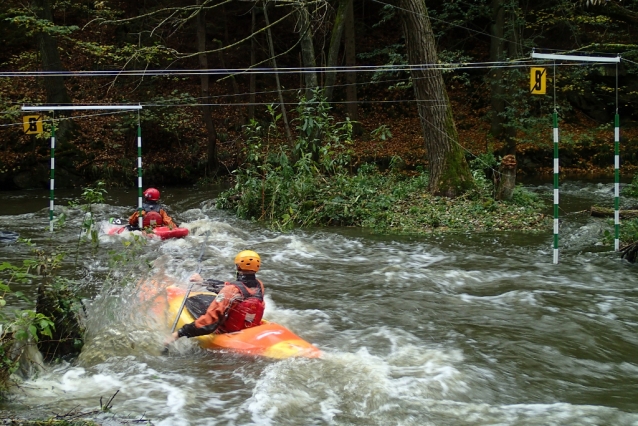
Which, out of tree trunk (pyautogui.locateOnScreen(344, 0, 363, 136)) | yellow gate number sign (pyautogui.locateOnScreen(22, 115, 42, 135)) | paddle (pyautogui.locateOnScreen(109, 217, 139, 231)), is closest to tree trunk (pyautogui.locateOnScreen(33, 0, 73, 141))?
yellow gate number sign (pyautogui.locateOnScreen(22, 115, 42, 135))

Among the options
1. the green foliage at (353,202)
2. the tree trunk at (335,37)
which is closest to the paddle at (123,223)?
the green foliage at (353,202)

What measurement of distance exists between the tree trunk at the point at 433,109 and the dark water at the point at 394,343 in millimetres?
2563

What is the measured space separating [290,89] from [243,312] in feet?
46.5

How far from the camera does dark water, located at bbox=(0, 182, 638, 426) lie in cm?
461

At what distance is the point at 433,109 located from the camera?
12.7 meters

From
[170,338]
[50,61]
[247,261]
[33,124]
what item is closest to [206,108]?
[50,61]

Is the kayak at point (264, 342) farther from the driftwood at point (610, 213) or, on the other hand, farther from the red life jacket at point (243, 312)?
the driftwood at point (610, 213)

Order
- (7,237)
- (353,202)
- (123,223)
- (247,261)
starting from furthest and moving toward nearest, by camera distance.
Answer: (353,202) < (123,223) < (7,237) < (247,261)

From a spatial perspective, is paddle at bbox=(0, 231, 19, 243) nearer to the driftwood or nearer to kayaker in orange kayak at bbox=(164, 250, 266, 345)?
kayaker in orange kayak at bbox=(164, 250, 266, 345)

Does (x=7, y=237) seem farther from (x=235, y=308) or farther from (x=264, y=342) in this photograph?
(x=264, y=342)

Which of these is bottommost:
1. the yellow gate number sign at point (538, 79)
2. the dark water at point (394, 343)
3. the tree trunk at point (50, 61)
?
the dark water at point (394, 343)

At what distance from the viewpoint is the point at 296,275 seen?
880cm

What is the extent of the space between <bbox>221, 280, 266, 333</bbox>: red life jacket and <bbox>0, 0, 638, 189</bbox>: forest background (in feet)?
31.4

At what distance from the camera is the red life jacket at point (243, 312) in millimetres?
5934
